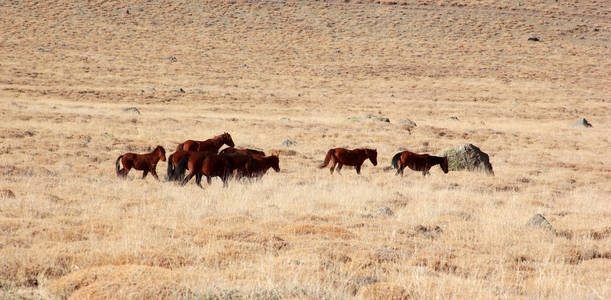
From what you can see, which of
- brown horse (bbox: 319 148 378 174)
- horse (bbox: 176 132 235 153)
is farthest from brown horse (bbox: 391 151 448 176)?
horse (bbox: 176 132 235 153)

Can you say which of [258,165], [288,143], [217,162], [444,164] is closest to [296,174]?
[258,165]

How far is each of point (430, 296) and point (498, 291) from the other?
99 cm

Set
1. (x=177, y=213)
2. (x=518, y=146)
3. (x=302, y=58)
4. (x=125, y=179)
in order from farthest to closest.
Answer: (x=302, y=58) → (x=518, y=146) → (x=125, y=179) → (x=177, y=213)

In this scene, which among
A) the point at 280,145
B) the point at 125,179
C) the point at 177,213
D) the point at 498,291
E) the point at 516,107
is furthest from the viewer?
the point at 516,107

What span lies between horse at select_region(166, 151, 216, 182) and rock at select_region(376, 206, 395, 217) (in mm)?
4571

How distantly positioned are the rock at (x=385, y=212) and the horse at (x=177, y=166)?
15.0 ft

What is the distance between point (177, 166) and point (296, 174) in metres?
4.07

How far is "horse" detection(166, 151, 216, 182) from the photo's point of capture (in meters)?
12.8

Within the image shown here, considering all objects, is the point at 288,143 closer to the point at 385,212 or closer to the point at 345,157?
the point at 345,157

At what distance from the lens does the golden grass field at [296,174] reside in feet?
20.5

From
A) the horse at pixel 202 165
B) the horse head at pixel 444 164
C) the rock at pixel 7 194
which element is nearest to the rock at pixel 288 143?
the horse head at pixel 444 164

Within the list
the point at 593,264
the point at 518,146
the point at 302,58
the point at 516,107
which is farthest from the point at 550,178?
the point at 302,58

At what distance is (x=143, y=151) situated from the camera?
63.4 feet

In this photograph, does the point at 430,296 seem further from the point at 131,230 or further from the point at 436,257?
the point at 131,230
